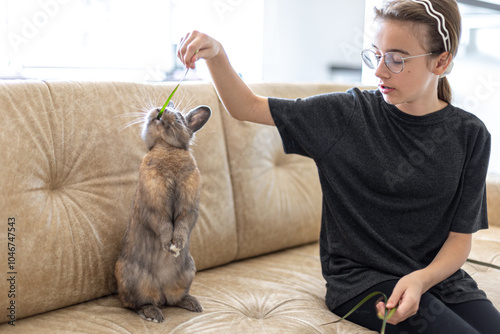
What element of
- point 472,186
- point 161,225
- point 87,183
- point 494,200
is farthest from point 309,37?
point 161,225

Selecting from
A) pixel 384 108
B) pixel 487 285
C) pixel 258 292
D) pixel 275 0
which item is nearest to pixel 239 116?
pixel 384 108

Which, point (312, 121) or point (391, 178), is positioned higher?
point (312, 121)

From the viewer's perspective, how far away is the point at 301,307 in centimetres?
159

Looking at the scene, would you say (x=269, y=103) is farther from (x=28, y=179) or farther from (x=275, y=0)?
(x=275, y=0)

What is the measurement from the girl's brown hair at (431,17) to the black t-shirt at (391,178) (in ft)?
0.69

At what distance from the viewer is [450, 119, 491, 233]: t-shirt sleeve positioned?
1.51m

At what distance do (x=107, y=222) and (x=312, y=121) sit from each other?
0.72 m

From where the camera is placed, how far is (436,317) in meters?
1.36

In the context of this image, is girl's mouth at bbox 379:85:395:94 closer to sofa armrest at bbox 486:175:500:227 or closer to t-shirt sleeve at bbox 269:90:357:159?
t-shirt sleeve at bbox 269:90:357:159

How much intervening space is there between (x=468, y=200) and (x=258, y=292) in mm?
724

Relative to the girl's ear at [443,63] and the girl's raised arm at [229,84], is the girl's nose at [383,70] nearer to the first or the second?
the girl's ear at [443,63]

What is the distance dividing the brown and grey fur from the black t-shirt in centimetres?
32

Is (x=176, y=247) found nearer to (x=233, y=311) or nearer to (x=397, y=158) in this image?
(x=233, y=311)

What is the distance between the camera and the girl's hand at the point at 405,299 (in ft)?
4.31
